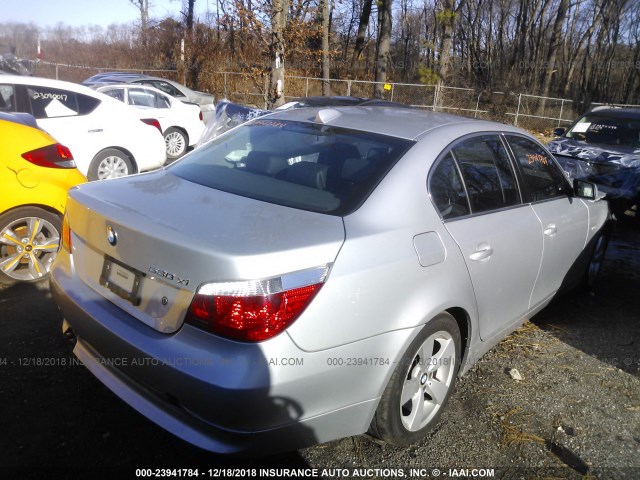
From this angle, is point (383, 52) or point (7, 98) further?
point (383, 52)

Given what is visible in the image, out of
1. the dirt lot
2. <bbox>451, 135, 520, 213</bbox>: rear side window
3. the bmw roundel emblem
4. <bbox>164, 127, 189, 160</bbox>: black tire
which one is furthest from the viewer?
<bbox>164, 127, 189, 160</bbox>: black tire

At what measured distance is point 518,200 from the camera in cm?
354

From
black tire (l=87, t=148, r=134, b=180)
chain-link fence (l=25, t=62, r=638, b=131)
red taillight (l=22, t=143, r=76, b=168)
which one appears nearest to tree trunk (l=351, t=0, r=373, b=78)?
chain-link fence (l=25, t=62, r=638, b=131)

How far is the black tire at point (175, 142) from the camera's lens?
1111cm

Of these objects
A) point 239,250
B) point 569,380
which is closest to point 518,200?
point 569,380

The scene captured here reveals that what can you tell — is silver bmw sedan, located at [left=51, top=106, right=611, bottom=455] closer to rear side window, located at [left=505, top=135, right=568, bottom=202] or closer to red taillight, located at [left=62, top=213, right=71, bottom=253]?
red taillight, located at [left=62, top=213, right=71, bottom=253]

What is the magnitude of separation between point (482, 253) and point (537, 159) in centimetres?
144

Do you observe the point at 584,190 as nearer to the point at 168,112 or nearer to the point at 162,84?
the point at 168,112

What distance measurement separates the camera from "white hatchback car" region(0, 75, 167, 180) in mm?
6473

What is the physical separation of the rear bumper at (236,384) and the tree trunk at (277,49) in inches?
343

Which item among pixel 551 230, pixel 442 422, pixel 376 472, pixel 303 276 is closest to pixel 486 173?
pixel 551 230

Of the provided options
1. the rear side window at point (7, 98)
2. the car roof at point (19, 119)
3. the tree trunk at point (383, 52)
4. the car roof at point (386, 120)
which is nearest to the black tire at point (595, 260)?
the car roof at point (386, 120)

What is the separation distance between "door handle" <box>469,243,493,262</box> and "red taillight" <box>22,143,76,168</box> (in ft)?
11.8

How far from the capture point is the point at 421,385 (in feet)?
9.14
